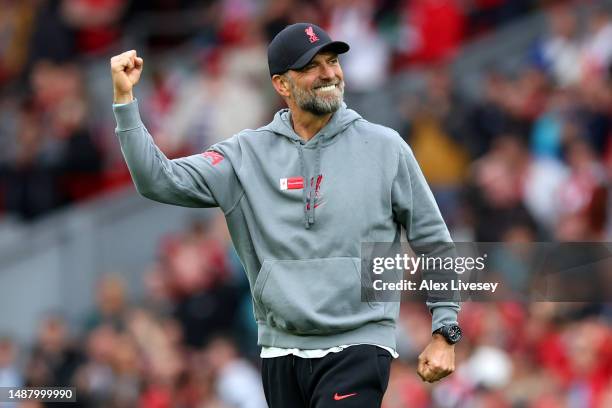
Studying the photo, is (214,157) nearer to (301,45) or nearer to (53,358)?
(301,45)

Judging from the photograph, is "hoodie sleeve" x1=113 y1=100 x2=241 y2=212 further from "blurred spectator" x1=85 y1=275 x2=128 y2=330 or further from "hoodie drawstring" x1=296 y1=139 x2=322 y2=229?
"blurred spectator" x1=85 y1=275 x2=128 y2=330

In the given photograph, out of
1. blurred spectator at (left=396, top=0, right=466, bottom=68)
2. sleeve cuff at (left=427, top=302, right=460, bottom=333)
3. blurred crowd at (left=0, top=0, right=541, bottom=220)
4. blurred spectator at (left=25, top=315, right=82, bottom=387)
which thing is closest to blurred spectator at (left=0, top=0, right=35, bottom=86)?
blurred crowd at (left=0, top=0, right=541, bottom=220)

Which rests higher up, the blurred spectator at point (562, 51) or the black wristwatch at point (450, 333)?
the blurred spectator at point (562, 51)

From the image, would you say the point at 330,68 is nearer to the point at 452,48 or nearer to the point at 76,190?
the point at 452,48

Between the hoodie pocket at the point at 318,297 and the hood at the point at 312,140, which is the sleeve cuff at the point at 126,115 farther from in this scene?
the hoodie pocket at the point at 318,297

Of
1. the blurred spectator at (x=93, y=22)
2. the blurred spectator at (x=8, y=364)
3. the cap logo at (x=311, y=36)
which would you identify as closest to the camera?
the cap logo at (x=311, y=36)

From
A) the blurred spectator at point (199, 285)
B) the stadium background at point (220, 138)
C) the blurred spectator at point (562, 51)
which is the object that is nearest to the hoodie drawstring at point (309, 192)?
the stadium background at point (220, 138)

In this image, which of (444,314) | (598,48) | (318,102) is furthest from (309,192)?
(598,48)

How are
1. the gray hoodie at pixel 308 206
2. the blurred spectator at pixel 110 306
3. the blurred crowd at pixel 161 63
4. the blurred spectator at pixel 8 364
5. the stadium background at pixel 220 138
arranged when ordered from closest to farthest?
the gray hoodie at pixel 308 206, the stadium background at pixel 220 138, the blurred spectator at pixel 8 364, the blurred spectator at pixel 110 306, the blurred crowd at pixel 161 63

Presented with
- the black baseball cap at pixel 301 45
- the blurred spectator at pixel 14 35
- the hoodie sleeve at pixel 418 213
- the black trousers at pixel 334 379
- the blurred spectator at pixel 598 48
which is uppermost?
the blurred spectator at pixel 14 35

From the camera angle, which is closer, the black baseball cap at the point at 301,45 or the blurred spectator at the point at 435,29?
the black baseball cap at the point at 301,45

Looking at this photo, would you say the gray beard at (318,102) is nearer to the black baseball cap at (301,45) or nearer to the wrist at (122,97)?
the black baseball cap at (301,45)

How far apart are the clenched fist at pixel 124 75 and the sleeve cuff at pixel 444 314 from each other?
150cm

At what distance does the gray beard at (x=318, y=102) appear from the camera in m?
6.27
